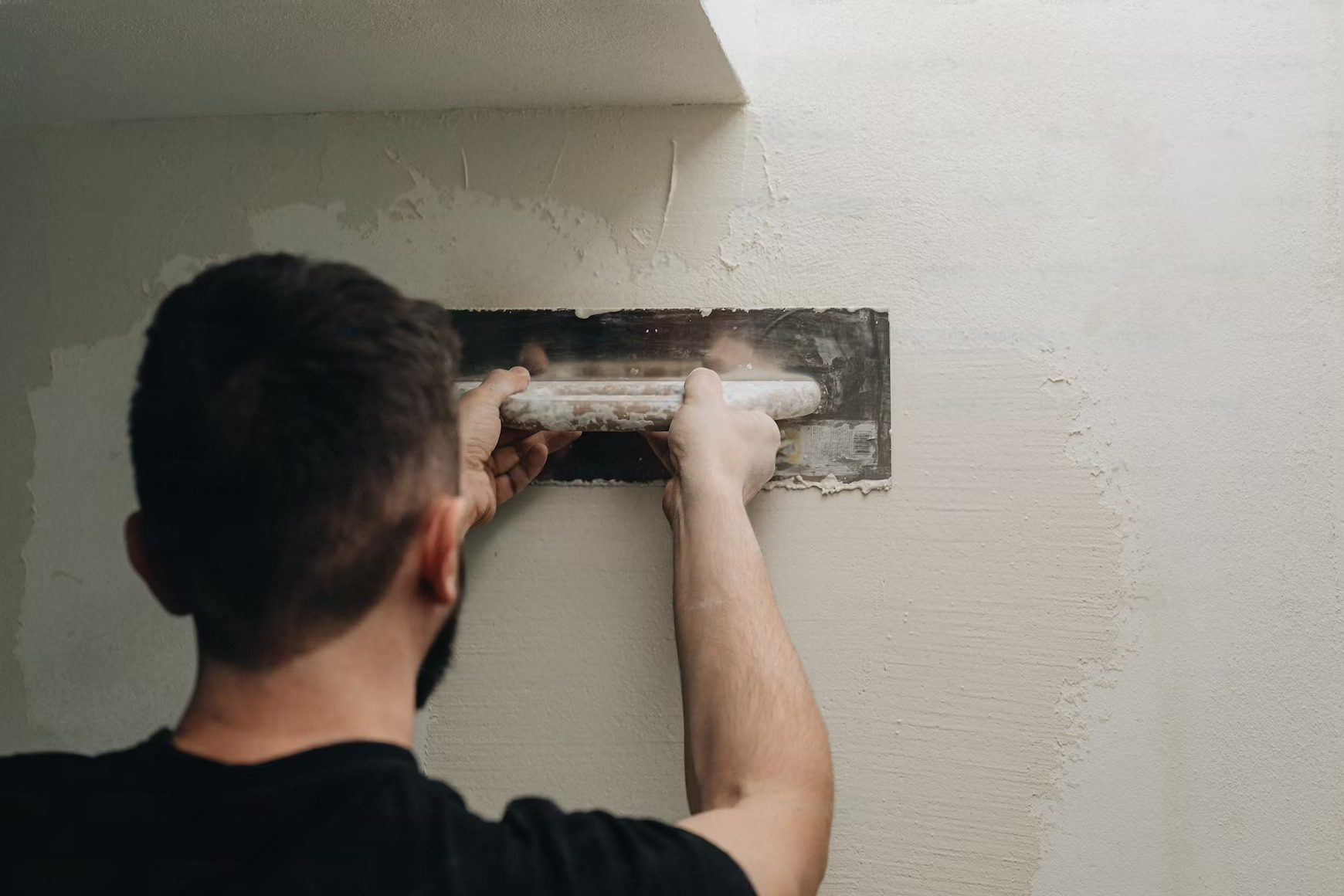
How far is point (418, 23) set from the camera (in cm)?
103

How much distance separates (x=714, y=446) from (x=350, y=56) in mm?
583

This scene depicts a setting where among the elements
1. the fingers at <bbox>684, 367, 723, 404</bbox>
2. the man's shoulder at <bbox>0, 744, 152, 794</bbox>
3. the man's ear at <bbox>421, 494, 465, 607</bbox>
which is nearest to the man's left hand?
the fingers at <bbox>684, 367, 723, 404</bbox>

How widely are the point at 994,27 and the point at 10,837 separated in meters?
1.23

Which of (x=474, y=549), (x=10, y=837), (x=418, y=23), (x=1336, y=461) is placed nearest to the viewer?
(x=10, y=837)

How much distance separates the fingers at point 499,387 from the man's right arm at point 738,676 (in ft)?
0.60

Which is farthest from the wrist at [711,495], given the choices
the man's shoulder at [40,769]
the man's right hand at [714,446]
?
the man's shoulder at [40,769]

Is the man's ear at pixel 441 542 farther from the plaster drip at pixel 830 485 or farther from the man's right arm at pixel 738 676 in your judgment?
the plaster drip at pixel 830 485

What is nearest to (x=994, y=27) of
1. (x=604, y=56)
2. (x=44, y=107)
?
(x=604, y=56)

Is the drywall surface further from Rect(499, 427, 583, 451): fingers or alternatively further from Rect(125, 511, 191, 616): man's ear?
Rect(125, 511, 191, 616): man's ear

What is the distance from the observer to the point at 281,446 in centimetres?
67

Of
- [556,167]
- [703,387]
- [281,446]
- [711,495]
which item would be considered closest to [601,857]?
[281,446]

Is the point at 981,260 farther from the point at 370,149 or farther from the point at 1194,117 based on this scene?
the point at 370,149

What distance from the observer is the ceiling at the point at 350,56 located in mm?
995

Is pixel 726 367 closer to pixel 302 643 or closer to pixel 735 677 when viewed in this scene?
pixel 735 677
